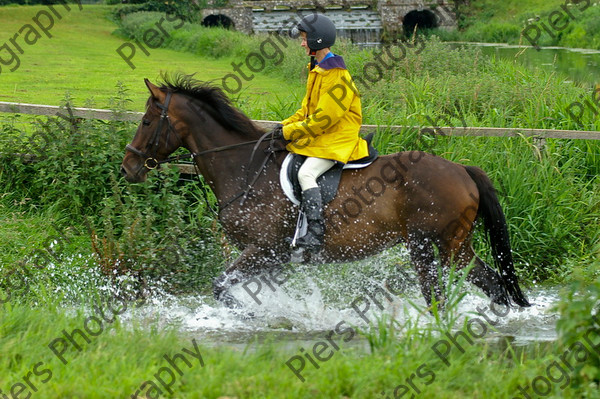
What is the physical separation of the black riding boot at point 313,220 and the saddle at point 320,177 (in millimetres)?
106

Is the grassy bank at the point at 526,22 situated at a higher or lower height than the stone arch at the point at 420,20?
higher

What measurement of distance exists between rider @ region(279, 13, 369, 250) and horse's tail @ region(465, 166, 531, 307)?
103cm

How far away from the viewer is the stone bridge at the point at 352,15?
3941 cm

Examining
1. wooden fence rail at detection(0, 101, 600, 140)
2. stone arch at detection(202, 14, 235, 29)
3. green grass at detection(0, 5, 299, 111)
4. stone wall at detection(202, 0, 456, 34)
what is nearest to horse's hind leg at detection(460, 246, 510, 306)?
wooden fence rail at detection(0, 101, 600, 140)

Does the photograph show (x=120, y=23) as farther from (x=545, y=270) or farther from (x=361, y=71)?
(x=545, y=270)

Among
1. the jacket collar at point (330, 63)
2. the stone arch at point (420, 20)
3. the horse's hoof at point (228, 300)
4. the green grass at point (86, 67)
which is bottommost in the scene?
the stone arch at point (420, 20)

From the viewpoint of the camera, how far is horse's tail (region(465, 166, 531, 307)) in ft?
19.7

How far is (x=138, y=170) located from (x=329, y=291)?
2.31 metres

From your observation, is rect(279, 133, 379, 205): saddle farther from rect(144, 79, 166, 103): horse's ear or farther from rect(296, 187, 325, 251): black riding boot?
rect(144, 79, 166, 103): horse's ear

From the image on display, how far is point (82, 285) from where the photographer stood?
711 cm

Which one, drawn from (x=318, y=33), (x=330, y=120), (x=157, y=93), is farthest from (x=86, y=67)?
(x=330, y=120)

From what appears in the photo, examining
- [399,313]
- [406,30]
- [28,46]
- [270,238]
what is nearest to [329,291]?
[399,313]

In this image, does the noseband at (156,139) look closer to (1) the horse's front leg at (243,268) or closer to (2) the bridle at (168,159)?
(2) the bridle at (168,159)

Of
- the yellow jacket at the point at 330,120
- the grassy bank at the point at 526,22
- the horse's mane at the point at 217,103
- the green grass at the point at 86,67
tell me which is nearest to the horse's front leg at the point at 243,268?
the yellow jacket at the point at 330,120
